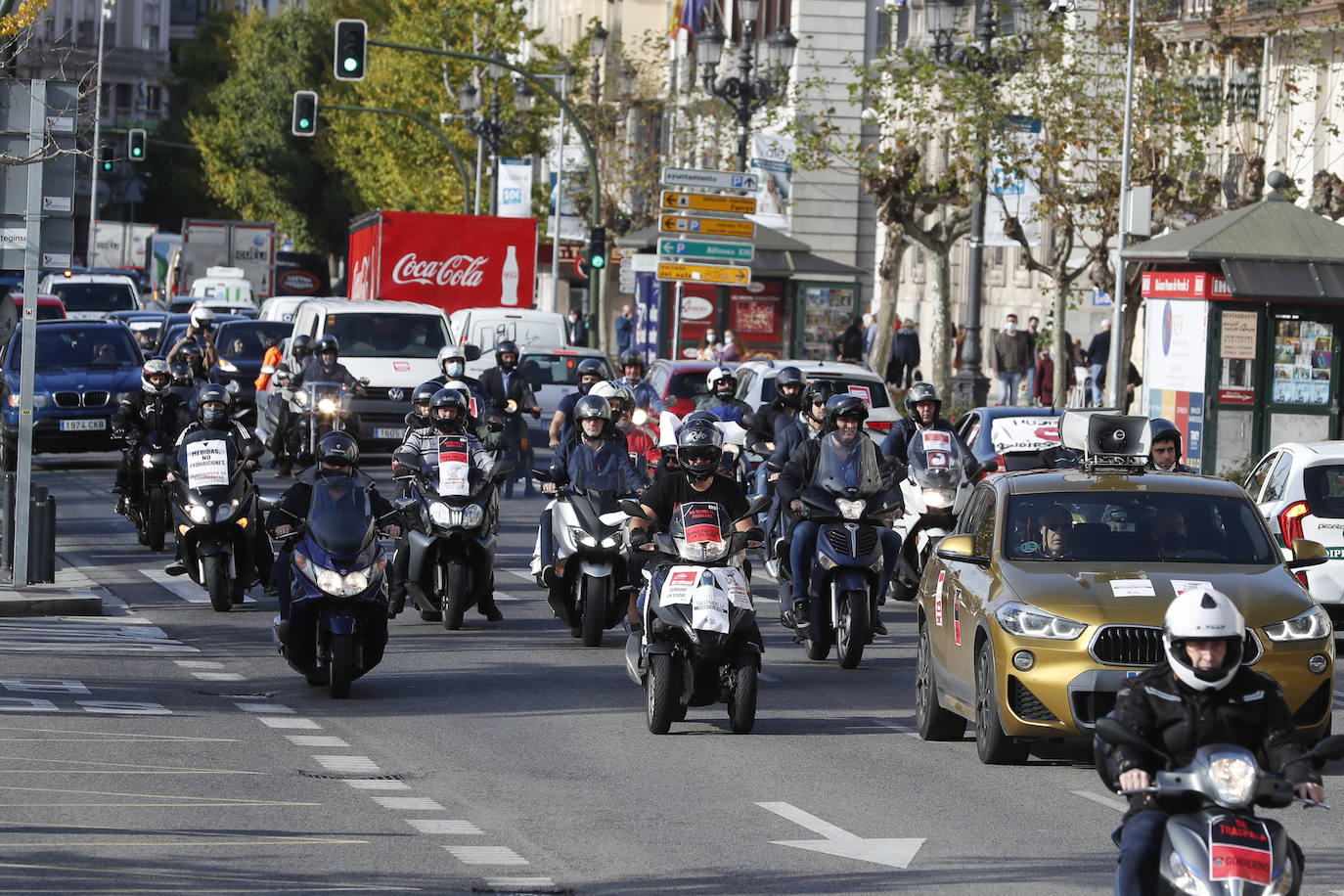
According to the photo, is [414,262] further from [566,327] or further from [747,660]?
[747,660]

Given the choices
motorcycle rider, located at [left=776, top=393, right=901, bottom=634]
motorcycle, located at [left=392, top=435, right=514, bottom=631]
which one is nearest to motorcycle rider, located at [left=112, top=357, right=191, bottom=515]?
motorcycle, located at [left=392, top=435, right=514, bottom=631]

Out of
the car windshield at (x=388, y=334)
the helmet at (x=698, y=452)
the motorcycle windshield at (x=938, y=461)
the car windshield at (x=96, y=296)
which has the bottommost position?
the motorcycle windshield at (x=938, y=461)

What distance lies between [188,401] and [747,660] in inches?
492

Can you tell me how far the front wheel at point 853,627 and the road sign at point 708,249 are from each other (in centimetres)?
2112

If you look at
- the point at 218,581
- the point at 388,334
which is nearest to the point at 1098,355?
the point at 388,334

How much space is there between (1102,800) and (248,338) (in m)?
28.6

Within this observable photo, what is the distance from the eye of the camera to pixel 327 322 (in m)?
33.5

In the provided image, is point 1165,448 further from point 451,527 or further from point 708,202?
point 708,202

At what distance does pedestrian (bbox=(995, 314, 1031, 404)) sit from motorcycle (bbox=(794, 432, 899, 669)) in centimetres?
2847

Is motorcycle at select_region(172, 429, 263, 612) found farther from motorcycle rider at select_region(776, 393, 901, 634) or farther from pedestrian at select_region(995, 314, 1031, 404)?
pedestrian at select_region(995, 314, 1031, 404)

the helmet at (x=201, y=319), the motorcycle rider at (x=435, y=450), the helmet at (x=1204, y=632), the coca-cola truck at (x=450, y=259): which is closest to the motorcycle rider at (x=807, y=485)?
the motorcycle rider at (x=435, y=450)

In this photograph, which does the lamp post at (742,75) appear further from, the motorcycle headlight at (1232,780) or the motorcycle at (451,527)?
the motorcycle headlight at (1232,780)

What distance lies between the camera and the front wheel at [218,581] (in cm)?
1873

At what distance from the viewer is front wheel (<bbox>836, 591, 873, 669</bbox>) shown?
1598cm
